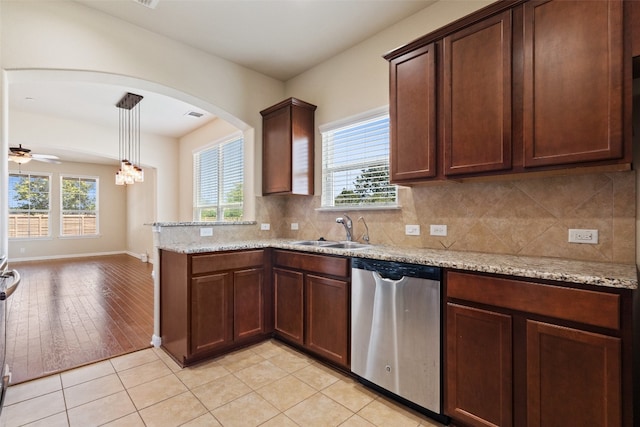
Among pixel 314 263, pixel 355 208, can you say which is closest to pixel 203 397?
pixel 314 263

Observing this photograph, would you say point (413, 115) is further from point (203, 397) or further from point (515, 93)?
point (203, 397)

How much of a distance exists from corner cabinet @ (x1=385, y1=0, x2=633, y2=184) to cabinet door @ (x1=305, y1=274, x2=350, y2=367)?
1.07 m

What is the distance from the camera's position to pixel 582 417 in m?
1.37

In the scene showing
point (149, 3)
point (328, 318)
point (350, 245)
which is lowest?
point (328, 318)

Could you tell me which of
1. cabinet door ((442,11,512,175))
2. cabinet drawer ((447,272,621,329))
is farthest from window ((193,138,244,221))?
cabinet drawer ((447,272,621,329))

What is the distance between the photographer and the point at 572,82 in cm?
164

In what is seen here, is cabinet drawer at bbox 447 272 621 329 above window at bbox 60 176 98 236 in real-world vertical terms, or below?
below

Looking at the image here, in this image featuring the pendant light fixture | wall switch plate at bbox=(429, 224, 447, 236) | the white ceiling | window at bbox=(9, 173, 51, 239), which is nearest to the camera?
wall switch plate at bbox=(429, 224, 447, 236)

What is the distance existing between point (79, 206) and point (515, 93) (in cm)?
1110

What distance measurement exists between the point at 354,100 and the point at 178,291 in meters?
2.57

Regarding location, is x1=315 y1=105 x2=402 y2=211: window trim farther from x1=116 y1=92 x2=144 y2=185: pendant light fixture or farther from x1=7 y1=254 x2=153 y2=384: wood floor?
x1=116 y1=92 x2=144 y2=185: pendant light fixture

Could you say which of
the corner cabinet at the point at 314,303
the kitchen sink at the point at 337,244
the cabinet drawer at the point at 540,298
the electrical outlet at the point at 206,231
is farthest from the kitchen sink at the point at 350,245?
the electrical outlet at the point at 206,231

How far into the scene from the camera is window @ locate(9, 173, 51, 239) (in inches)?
317

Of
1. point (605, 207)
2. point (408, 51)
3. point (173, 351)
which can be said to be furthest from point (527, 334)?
point (173, 351)
